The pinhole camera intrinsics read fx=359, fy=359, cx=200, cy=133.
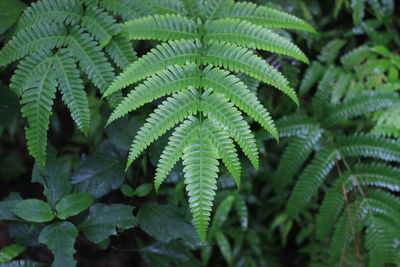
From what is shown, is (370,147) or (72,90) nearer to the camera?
(72,90)

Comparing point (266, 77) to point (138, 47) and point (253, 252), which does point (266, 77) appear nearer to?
point (138, 47)

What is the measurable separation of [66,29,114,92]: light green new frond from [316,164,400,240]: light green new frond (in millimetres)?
1692

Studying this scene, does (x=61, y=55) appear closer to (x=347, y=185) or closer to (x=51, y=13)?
(x=51, y=13)

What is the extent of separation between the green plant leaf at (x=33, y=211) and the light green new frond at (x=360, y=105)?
6.57 feet

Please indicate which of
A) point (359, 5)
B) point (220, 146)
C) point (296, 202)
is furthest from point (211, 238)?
point (359, 5)

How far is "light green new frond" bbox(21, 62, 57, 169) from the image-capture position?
1.80 meters

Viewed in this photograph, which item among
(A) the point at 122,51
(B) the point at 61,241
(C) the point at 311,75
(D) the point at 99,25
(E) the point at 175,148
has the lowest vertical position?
(B) the point at 61,241

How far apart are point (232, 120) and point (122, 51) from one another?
75 cm

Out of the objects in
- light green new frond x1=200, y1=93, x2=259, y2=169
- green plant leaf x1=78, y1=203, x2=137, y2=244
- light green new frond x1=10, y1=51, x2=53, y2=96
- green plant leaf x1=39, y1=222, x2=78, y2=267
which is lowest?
green plant leaf x1=39, y1=222, x2=78, y2=267

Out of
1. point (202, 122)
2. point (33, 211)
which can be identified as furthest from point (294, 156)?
point (33, 211)

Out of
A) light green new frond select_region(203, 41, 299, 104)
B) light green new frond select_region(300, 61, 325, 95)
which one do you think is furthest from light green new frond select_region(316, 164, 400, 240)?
light green new frond select_region(203, 41, 299, 104)

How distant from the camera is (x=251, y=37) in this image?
6.19 feet

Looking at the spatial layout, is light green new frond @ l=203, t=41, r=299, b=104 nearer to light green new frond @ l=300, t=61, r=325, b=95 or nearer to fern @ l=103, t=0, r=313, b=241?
fern @ l=103, t=0, r=313, b=241

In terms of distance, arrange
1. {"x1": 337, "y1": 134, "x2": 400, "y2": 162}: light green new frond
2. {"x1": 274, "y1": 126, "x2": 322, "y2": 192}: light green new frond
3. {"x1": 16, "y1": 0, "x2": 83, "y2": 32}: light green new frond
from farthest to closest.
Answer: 1. {"x1": 274, "y1": 126, "x2": 322, "y2": 192}: light green new frond
2. {"x1": 337, "y1": 134, "x2": 400, "y2": 162}: light green new frond
3. {"x1": 16, "y1": 0, "x2": 83, "y2": 32}: light green new frond
